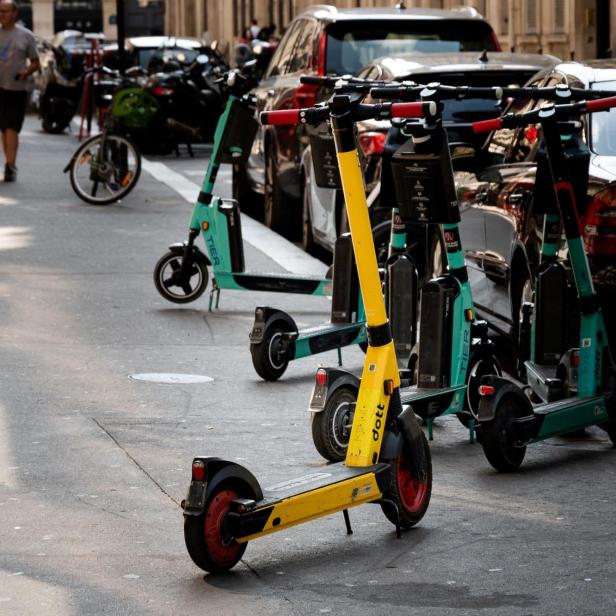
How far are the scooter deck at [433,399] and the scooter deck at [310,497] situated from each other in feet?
4.02

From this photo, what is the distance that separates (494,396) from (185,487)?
122 centimetres

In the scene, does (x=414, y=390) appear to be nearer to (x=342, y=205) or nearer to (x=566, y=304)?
(x=566, y=304)

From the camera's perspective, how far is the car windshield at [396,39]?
1518 cm

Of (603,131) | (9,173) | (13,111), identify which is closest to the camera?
(603,131)

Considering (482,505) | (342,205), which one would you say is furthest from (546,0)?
(482,505)

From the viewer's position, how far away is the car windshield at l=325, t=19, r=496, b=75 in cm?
1518

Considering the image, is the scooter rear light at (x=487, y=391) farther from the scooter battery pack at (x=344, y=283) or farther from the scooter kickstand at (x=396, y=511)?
the scooter battery pack at (x=344, y=283)

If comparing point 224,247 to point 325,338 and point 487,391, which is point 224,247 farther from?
point 487,391

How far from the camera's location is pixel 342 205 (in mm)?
13039

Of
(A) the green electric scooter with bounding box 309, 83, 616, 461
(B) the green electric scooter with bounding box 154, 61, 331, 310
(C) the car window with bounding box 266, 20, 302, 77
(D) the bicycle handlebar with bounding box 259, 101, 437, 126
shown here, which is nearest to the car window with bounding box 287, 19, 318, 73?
(C) the car window with bounding box 266, 20, 302, 77

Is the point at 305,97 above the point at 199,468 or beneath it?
above

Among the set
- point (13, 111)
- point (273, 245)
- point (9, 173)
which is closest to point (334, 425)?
point (273, 245)

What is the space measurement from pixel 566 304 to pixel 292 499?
2.31 m

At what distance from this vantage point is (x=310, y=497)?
592 cm
